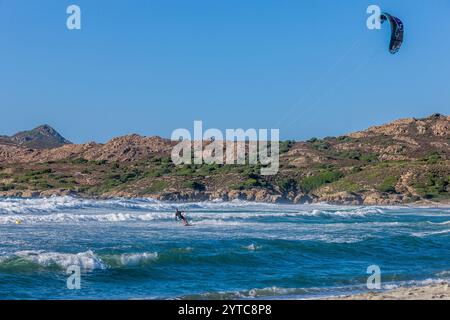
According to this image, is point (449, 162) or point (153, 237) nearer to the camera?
point (153, 237)

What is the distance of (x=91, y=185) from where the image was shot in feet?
285

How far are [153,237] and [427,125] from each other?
305ft

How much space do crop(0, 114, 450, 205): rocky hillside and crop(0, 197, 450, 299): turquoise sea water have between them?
152 feet

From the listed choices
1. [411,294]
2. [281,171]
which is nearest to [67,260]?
[411,294]

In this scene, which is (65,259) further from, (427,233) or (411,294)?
(427,233)

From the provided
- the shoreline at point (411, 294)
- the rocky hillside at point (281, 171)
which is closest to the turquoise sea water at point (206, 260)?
the shoreline at point (411, 294)

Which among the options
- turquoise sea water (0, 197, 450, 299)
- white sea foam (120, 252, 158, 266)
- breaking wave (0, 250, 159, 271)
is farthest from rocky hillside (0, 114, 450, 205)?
breaking wave (0, 250, 159, 271)

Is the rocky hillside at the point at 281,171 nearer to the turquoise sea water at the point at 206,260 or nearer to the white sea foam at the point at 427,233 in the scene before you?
the white sea foam at the point at 427,233

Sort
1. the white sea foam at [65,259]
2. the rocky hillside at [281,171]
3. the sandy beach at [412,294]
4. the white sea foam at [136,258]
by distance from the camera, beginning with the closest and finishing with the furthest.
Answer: the sandy beach at [412,294], the white sea foam at [65,259], the white sea foam at [136,258], the rocky hillside at [281,171]

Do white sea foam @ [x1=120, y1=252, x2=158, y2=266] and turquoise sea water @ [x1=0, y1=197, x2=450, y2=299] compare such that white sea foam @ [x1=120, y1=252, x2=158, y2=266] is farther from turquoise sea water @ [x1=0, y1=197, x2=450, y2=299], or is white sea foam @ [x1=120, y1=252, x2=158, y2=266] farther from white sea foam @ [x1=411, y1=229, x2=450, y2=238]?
white sea foam @ [x1=411, y1=229, x2=450, y2=238]

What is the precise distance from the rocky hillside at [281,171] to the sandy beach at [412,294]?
2293 inches

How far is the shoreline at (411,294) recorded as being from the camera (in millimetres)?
13312
